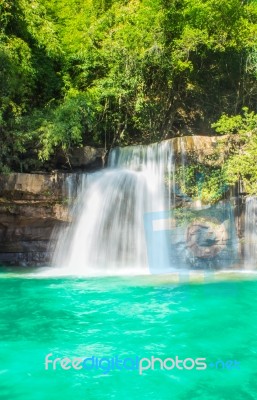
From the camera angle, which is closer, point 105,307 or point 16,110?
point 105,307

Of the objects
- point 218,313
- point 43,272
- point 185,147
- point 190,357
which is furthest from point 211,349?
point 185,147

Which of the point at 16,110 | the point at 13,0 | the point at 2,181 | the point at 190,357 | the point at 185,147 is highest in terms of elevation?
the point at 13,0

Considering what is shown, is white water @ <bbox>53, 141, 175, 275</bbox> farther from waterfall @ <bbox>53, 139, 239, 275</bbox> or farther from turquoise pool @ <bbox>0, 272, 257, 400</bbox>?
turquoise pool @ <bbox>0, 272, 257, 400</bbox>

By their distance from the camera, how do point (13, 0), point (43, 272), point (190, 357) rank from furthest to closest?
point (13, 0)
point (43, 272)
point (190, 357)

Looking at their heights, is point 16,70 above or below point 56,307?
above

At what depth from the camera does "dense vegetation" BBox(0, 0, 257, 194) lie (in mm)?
14242

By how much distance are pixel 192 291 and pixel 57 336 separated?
13.3ft

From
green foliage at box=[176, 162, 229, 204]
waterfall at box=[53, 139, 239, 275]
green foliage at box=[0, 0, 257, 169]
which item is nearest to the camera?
waterfall at box=[53, 139, 239, 275]

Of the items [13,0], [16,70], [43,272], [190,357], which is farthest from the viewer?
[13,0]

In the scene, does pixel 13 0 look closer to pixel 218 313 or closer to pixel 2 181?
pixel 2 181

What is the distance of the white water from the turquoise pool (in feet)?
9.89

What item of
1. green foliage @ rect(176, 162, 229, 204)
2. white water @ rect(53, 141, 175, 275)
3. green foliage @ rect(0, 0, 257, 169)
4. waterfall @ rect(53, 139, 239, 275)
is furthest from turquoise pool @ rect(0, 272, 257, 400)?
green foliage @ rect(0, 0, 257, 169)

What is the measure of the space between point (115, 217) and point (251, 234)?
15.0 feet

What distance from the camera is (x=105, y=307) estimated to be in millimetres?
7875
